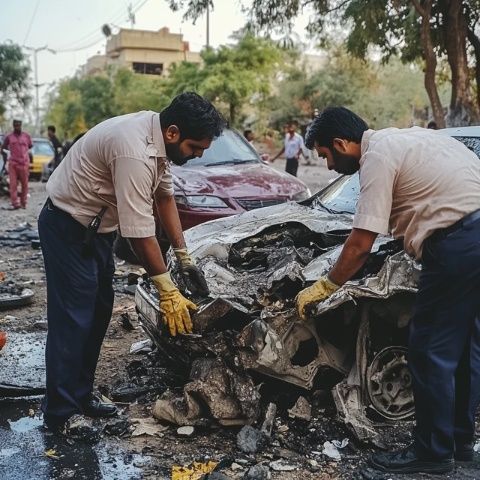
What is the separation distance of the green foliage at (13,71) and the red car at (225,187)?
99.2ft

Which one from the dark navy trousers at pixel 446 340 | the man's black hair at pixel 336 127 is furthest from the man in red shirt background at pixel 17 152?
the dark navy trousers at pixel 446 340

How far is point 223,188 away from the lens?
23.2ft

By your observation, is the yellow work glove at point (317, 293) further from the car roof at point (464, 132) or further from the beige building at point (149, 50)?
the beige building at point (149, 50)

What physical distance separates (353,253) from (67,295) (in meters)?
1.53

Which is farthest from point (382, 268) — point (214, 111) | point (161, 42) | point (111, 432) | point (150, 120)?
point (161, 42)

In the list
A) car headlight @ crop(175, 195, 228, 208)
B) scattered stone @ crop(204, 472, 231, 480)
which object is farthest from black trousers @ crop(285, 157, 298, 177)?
scattered stone @ crop(204, 472, 231, 480)

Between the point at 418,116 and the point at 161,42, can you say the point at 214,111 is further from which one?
the point at 161,42

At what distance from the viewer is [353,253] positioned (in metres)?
2.88

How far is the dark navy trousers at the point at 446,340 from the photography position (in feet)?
9.25

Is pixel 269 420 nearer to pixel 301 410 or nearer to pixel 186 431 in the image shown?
pixel 301 410

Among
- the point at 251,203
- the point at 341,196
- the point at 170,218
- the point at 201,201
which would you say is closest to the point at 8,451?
the point at 170,218

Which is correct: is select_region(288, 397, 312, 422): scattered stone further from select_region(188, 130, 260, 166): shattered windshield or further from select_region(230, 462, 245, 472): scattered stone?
select_region(188, 130, 260, 166): shattered windshield

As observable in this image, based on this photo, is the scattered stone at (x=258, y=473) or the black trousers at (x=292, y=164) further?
the black trousers at (x=292, y=164)

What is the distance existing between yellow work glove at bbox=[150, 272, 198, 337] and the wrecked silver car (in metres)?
0.08
